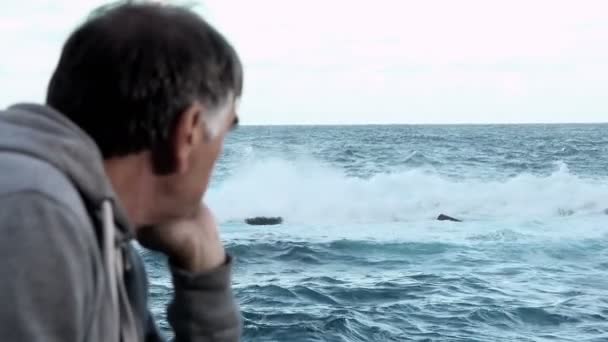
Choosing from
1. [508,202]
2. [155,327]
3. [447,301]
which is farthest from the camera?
[508,202]

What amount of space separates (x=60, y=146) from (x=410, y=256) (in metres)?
12.0

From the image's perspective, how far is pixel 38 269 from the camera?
1166 mm

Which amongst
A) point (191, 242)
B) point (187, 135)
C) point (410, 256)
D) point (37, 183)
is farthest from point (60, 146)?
point (410, 256)

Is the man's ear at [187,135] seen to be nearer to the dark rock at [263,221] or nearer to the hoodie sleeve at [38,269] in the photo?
the hoodie sleeve at [38,269]

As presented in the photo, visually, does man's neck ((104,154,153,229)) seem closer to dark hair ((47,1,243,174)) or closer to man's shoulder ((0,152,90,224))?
dark hair ((47,1,243,174))

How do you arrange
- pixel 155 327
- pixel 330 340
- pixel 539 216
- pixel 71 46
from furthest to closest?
pixel 539 216 < pixel 330 340 < pixel 155 327 < pixel 71 46

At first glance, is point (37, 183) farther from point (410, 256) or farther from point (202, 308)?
point (410, 256)

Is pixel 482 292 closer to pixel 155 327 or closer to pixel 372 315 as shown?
pixel 372 315

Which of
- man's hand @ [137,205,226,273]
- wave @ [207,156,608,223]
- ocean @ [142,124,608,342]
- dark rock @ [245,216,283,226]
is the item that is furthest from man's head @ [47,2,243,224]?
wave @ [207,156,608,223]

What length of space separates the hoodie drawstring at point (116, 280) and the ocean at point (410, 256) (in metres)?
6.60

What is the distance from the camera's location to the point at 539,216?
19.9 meters

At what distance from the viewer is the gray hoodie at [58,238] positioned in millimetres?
1162

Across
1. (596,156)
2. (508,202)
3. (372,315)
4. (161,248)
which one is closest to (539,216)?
(508,202)

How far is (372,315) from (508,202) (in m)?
14.5
